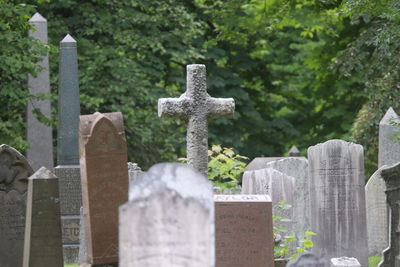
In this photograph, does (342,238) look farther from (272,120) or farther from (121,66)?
(272,120)

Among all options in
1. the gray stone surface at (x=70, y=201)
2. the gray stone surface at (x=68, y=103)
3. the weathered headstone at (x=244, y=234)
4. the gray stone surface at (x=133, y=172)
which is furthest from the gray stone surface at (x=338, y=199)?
the gray stone surface at (x=68, y=103)

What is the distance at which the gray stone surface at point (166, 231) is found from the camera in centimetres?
847

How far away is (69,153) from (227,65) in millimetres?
13380

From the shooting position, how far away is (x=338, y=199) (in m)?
15.5

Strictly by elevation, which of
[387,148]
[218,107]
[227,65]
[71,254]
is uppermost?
[227,65]

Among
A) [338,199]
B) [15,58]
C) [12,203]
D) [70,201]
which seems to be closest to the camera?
[12,203]

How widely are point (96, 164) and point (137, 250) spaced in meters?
3.67

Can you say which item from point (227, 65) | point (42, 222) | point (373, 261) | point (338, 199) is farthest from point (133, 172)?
point (227, 65)

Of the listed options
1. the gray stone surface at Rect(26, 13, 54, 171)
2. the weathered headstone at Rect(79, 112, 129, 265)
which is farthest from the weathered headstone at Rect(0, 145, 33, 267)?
the gray stone surface at Rect(26, 13, 54, 171)

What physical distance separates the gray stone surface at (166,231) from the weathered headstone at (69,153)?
966cm

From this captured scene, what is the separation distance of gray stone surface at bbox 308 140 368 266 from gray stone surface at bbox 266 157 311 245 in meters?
1.56

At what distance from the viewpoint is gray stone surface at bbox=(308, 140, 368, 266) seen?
15.4 m

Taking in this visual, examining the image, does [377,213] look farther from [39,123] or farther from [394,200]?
[39,123]


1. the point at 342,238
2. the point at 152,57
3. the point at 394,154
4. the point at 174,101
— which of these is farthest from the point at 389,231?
the point at 152,57
